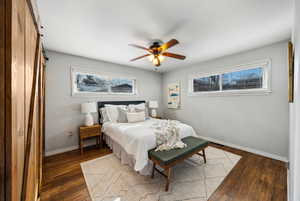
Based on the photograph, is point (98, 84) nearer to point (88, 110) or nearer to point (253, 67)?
point (88, 110)

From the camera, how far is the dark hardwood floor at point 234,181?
154 centimetres

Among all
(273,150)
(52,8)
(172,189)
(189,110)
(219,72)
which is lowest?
(172,189)

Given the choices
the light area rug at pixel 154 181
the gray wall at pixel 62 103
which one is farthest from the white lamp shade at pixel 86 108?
the light area rug at pixel 154 181

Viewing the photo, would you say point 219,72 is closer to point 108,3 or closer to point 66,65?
point 108,3

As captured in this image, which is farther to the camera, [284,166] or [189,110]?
[189,110]

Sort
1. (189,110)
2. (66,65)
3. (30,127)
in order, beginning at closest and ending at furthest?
(30,127)
(66,65)
(189,110)

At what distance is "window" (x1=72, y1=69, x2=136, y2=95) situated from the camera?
10.2 ft

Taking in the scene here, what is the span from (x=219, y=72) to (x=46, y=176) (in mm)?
4436

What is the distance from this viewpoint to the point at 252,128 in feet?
8.82

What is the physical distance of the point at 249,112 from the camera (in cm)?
273

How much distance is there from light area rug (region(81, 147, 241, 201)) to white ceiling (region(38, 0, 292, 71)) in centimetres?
244

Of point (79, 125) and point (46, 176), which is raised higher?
point (79, 125)

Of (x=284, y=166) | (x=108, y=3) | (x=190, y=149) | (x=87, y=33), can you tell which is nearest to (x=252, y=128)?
(x=284, y=166)

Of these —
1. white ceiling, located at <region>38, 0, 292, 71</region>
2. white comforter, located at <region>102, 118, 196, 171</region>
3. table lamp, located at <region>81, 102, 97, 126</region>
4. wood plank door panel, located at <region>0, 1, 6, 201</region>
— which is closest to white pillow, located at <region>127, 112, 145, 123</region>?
white comforter, located at <region>102, 118, 196, 171</region>
